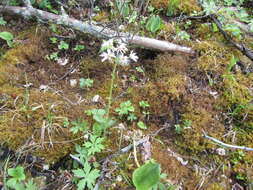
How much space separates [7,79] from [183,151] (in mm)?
1688

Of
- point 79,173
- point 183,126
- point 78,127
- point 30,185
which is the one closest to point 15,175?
point 30,185

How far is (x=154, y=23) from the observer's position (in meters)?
2.40

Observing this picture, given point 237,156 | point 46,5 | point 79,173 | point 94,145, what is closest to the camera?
point 79,173

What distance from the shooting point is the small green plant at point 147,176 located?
1377 millimetres

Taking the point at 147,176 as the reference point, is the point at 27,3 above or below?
above

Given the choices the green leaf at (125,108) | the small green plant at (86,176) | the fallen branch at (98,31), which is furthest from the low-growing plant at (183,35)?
the small green plant at (86,176)

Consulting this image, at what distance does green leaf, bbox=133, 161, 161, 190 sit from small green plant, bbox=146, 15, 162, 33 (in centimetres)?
155

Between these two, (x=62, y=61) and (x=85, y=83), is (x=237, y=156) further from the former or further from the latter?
(x=62, y=61)

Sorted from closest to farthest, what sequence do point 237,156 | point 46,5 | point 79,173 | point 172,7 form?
point 79,173 → point 237,156 → point 46,5 → point 172,7

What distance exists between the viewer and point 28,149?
1.64 metres

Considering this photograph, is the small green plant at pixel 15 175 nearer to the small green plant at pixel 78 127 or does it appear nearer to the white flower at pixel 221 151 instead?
the small green plant at pixel 78 127

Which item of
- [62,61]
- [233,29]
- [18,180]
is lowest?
[18,180]

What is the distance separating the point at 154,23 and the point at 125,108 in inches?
41.8

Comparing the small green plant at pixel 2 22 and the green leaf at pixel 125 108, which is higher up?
the small green plant at pixel 2 22
